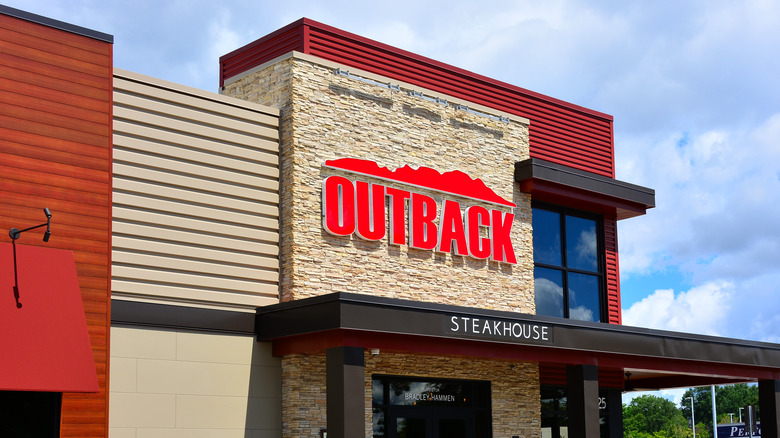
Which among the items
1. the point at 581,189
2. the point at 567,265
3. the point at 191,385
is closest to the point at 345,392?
the point at 191,385

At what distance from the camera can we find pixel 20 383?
1172cm

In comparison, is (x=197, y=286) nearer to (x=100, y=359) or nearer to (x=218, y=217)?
(x=218, y=217)

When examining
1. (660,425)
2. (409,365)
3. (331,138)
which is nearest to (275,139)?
(331,138)

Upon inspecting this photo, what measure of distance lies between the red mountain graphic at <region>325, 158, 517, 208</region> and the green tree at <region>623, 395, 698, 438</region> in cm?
8757

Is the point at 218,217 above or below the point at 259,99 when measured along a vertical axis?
below

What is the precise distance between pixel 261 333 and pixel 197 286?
1407 millimetres

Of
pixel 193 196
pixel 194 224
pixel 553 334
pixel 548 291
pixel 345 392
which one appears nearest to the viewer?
pixel 345 392

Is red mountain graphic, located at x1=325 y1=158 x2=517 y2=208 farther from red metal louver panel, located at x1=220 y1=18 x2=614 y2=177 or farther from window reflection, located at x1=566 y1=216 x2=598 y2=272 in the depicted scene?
window reflection, located at x1=566 y1=216 x2=598 y2=272

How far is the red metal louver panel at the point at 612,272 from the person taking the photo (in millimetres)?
23438

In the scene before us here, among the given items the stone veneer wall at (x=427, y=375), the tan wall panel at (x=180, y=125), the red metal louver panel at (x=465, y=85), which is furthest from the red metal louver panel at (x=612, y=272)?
the tan wall panel at (x=180, y=125)

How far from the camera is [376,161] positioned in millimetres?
18266

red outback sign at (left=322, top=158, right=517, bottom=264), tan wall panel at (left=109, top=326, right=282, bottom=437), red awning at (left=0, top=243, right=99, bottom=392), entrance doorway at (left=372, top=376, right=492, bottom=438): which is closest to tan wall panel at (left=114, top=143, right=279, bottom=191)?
red outback sign at (left=322, top=158, right=517, bottom=264)

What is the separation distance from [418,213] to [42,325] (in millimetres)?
8168

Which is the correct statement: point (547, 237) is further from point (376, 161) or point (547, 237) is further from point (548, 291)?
point (376, 161)
